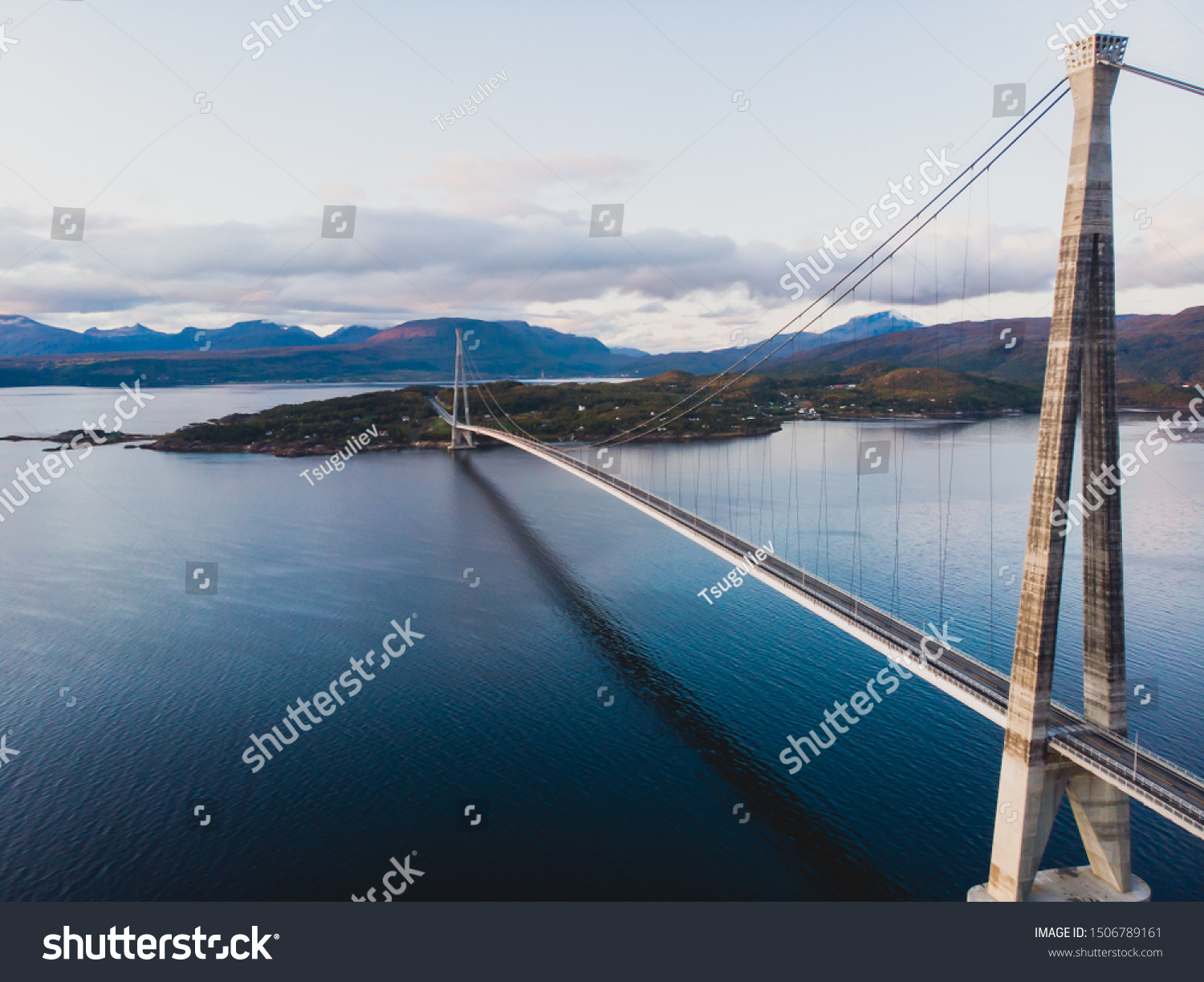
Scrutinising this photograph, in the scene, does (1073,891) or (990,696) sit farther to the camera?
(990,696)

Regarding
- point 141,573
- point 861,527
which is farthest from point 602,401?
point 141,573

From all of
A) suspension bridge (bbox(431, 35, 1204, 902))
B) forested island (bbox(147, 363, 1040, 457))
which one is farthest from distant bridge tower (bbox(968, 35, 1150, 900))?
forested island (bbox(147, 363, 1040, 457))

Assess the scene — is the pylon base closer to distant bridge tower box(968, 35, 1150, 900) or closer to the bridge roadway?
distant bridge tower box(968, 35, 1150, 900)

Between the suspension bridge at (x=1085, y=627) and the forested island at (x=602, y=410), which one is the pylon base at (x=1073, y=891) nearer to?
the suspension bridge at (x=1085, y=627)

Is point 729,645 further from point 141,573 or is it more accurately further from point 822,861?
point 141,573

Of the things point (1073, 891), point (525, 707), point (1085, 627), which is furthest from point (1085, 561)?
point (525, 707)

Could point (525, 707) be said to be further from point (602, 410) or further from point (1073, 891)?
point (602, 410)

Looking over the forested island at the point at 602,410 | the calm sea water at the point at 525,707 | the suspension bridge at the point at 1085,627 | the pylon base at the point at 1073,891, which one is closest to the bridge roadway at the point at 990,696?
the suspension bridge at the point at 1085,627
